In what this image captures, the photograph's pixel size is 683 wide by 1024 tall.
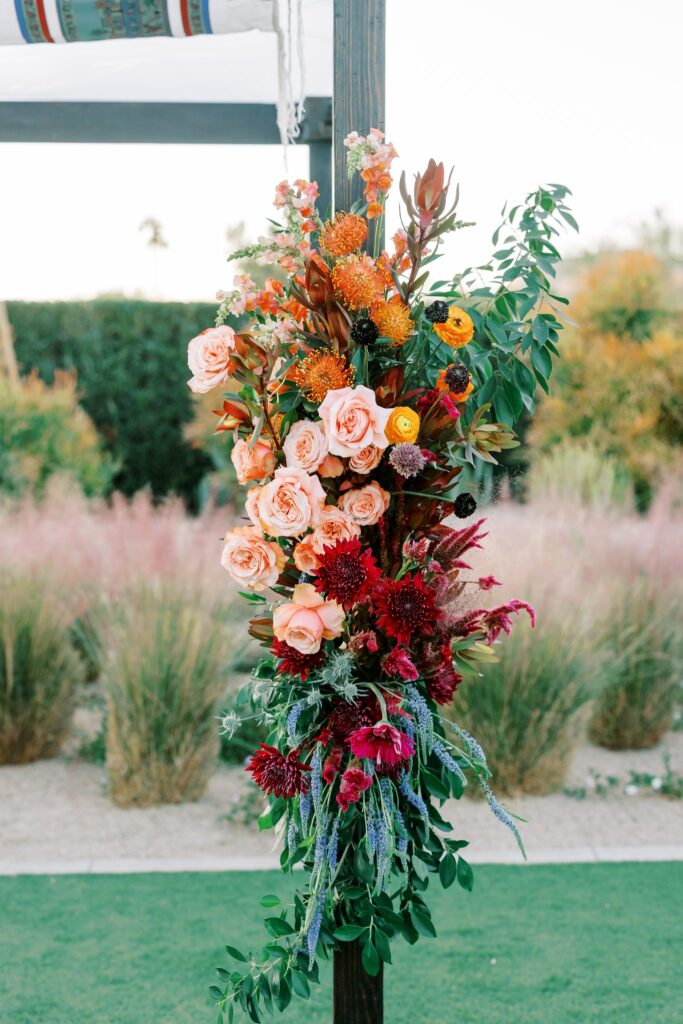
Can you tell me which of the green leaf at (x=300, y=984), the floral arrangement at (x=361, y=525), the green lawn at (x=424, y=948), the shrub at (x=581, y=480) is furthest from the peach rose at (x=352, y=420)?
the shrub at (x=581, y=480)

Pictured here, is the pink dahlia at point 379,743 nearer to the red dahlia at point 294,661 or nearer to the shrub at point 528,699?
the red dahlia at point 294,661

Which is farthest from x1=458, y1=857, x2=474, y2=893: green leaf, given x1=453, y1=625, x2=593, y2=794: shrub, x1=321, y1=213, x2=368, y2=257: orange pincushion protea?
x1=453, y1=625, x2=593, y2=794: shrub

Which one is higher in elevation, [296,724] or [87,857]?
[296,724]

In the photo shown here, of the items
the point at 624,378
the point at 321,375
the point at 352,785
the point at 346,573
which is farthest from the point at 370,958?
the point at 624,378

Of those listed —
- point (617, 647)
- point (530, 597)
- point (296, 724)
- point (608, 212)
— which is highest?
point (608, 212)

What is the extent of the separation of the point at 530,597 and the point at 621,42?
465 inches

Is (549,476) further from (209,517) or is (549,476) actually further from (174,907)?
(174,907)

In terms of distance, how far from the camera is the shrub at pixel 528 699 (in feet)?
12.2

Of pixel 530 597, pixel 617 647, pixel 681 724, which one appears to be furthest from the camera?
pixel 681 724

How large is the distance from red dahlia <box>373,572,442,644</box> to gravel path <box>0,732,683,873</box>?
211 centimetres

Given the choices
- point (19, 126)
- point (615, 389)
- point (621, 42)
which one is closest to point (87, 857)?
point (19, 126)

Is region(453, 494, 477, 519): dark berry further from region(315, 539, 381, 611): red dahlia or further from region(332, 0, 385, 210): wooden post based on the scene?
region(332, 0, 385, 210): wooden post

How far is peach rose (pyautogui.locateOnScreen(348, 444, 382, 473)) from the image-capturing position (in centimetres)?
164

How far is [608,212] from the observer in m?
28.7
